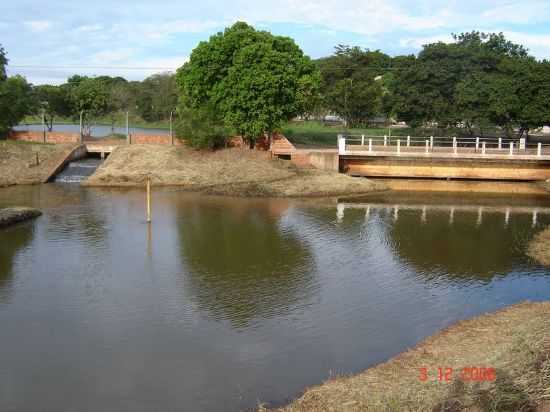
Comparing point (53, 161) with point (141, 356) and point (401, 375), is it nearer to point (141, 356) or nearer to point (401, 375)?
point (141, 356)

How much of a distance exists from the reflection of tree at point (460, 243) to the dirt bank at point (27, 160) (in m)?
23.9

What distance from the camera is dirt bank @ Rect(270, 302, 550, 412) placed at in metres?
9.58

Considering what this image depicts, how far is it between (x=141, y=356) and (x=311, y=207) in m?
19.7

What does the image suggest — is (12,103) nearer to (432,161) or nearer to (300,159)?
(300,159)

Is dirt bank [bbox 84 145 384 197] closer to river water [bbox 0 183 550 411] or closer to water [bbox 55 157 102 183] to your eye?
water [bbox 55 157 102 183]

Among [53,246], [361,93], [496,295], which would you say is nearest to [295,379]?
[496,295]

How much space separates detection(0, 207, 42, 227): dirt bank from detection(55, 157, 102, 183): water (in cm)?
1109

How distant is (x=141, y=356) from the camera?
13320mm

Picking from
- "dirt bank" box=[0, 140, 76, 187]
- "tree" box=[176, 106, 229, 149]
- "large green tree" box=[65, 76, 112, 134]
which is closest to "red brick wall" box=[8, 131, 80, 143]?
"dirt bank" box=[0, 140, 76, 187]

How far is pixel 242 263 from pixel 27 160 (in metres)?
25.7

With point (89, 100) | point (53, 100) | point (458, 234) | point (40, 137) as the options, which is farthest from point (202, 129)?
point (53, 100)

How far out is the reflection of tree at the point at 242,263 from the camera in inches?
660

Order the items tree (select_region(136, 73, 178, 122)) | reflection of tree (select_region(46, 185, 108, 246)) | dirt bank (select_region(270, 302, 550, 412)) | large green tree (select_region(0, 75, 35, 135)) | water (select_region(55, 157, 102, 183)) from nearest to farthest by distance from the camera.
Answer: dirt bank (select_region(270, 302, 550, 412)) < reflection of tree (select_region(46, 185, 108, 246)) < water (select_region(55, 157, 102, 183)) < large green tree (select_region(0, 75, 35, 135)) < tree (select_region(136, 73, 178, 122))

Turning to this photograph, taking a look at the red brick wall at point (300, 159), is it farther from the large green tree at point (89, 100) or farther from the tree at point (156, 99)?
the tree at point (156, 99)
